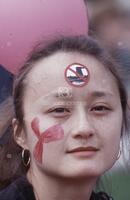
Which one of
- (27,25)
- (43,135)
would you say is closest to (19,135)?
(43,135)

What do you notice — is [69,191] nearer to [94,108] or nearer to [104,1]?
[94,108]

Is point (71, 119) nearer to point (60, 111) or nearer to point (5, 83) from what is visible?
point (60, 111)

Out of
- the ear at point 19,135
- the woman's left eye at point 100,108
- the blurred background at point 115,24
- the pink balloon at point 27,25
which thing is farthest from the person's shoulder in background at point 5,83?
the blurred background at point 115,24

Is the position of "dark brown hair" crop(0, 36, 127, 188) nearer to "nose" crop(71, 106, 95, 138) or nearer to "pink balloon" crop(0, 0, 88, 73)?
"pink balloon" crop(0, 0, 88, 73)

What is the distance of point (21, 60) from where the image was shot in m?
1.71

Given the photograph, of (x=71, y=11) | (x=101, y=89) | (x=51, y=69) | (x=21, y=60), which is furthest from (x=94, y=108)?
(x=71, y=11)

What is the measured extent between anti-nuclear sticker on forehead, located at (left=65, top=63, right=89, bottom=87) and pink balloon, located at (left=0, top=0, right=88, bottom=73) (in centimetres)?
20

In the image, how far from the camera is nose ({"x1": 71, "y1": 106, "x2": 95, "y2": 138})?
4.75ft

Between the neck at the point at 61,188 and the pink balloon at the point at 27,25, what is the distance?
14.8 inches

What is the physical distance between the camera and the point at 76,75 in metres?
1.52

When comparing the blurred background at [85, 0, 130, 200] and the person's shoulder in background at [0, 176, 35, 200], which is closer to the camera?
the person's shoulder in background at [0, 176, 35, 200]

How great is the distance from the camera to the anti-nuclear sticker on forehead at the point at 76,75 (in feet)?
4.97

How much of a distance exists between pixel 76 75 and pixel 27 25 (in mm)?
304

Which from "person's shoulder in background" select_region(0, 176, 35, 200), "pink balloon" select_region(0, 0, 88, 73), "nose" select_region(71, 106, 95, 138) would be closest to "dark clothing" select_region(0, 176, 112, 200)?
"person's shoulder in background" select_region(0, 176, 35, 200)
